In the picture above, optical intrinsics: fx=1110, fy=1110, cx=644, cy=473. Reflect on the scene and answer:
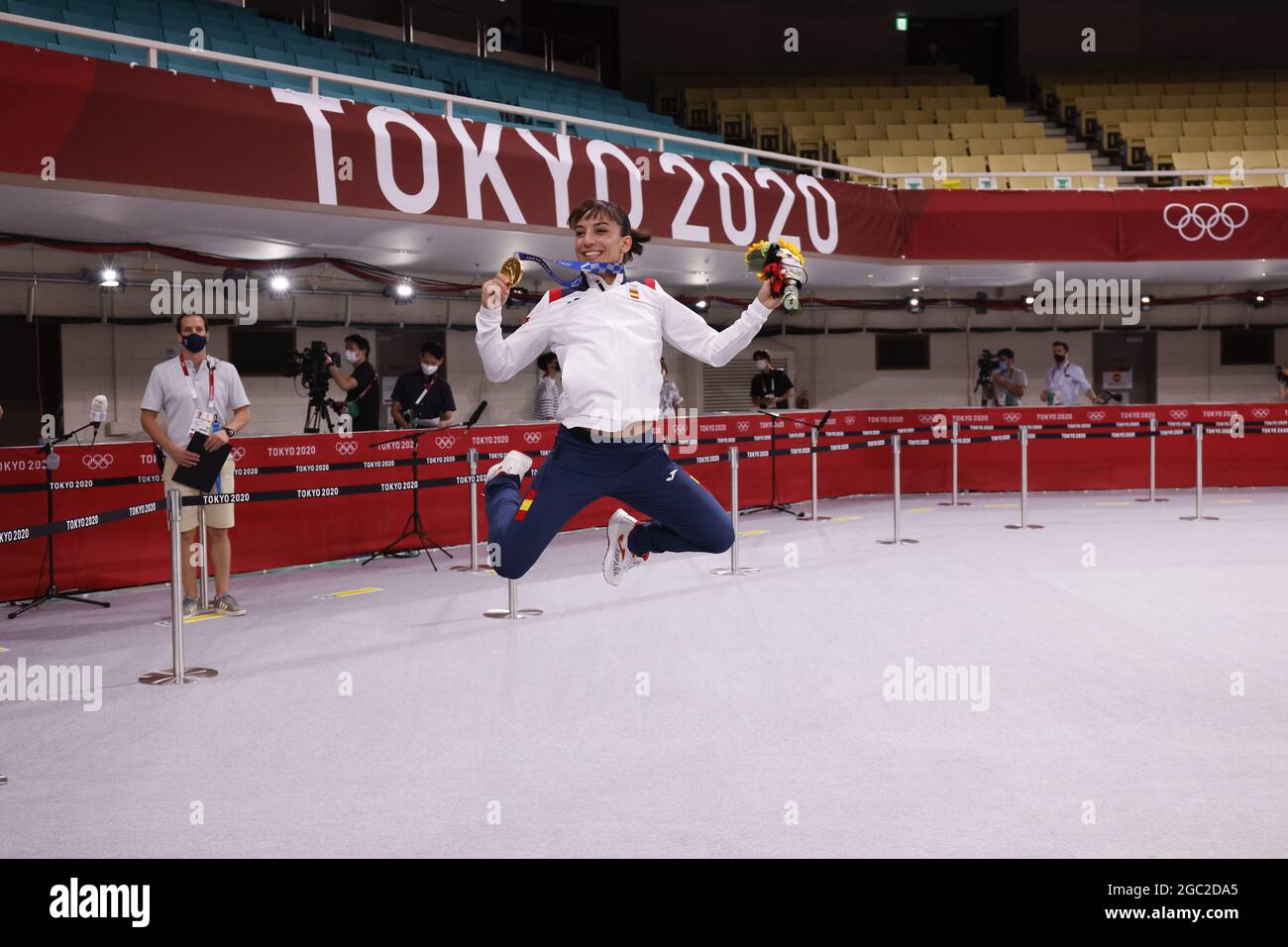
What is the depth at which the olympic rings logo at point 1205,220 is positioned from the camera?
603 inches

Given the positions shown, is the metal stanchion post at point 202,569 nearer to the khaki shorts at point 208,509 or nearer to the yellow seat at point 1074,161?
the khaki shorts at point 208,509

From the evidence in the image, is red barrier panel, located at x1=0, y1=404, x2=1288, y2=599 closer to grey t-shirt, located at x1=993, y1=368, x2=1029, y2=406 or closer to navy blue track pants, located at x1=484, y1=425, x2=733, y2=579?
grey t-shirt, located at x1=993, y1=368, x2=1029, y2=406

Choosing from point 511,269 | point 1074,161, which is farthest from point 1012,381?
point 511,269

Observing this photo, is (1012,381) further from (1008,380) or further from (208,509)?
(208,509)

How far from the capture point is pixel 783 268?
419 centimetres

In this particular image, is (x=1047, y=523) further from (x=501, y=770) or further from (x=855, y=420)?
(x=501, y=770)

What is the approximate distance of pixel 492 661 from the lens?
249 inches

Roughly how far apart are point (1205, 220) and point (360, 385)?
1181 cm

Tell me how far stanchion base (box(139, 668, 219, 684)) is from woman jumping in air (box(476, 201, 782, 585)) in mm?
2336

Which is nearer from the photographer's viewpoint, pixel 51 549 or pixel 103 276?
pixel 51 549

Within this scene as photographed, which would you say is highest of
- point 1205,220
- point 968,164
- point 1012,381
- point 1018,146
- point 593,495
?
point 1018,146

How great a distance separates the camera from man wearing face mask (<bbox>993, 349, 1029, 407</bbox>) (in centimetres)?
1636

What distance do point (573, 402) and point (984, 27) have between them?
23.9 m

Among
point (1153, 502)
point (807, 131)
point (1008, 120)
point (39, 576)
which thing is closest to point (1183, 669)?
point (39, 576)
